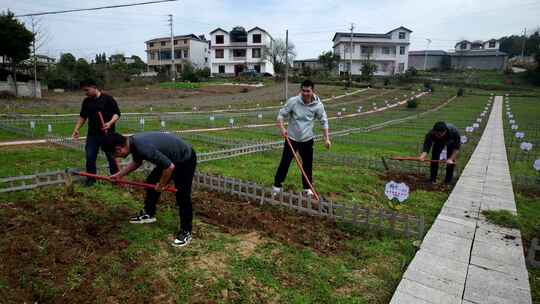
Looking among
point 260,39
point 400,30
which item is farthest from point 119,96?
point 400,30

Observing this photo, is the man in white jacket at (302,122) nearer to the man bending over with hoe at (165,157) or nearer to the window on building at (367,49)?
the man bending over with hoe at (165,157)

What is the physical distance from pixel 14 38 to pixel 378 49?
54.4m

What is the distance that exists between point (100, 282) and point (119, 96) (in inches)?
1521

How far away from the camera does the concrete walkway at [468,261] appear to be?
3.53m

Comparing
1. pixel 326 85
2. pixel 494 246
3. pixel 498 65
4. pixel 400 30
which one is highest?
pixel 400 30

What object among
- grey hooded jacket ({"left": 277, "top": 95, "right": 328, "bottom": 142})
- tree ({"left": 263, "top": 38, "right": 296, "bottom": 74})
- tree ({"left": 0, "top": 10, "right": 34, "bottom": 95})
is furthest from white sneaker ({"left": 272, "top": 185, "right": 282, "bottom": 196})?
tree ({"left": 263, "top": 38, "right": 296, "bottom": 74})

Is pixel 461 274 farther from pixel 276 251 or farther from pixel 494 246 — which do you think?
pixel 276 251

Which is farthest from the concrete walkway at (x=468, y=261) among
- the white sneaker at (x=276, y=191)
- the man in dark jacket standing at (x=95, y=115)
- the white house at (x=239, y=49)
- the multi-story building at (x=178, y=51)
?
the multi-story building at (x=178, y=51)

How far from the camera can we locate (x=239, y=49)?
210 ft

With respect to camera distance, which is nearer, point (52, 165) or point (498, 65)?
point (52, 165)

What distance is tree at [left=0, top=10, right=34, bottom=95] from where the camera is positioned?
30.7m

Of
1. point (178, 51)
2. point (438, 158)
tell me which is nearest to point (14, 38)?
point (438, 158)

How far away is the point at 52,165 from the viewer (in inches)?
324

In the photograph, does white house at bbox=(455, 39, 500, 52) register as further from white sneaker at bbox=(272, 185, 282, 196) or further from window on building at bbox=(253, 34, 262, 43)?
white sneaker at bbox=(272, 185, 282, 196)
